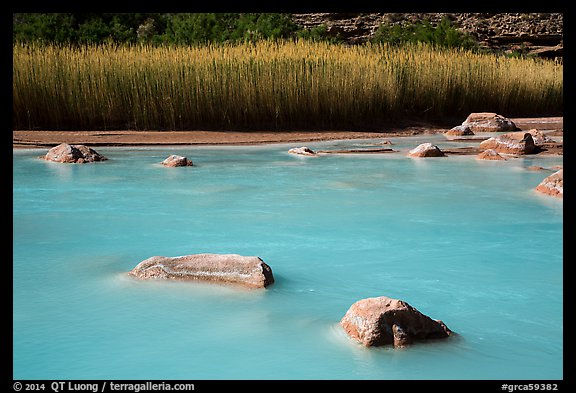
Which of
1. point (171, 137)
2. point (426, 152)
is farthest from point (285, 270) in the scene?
point (171, 137)

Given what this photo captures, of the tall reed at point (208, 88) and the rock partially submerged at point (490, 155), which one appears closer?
the rock partially submerged at point (490, 155)

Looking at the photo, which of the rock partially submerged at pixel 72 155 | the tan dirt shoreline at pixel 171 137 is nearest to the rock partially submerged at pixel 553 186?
the rock partially submerged at pixel 72 155

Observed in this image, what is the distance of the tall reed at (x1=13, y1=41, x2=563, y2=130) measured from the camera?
9219mm

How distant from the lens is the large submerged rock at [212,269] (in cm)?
303

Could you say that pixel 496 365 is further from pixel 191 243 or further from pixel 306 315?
pixel 191 243

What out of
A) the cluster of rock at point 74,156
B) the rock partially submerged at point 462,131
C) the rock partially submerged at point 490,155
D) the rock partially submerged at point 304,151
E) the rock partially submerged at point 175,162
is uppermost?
the cluster of rock at point 74,156

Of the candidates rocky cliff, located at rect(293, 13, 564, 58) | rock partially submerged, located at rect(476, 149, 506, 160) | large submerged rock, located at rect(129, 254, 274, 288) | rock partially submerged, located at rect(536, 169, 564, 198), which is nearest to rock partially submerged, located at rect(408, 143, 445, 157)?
rock partially submerged, located at rect(476, 149, 506, 160)

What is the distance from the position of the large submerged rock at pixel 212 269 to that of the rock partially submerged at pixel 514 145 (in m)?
5.01

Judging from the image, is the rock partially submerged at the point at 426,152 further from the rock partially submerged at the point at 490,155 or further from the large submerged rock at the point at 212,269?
the large submerged rock at the point at 212,269

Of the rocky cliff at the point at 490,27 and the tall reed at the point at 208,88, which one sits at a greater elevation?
the rocky cliff at the point at 490,27

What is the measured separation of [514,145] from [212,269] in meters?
5.20

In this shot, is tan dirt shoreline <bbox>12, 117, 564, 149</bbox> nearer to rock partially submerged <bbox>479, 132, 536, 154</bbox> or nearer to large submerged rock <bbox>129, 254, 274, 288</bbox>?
Answer: rock partially submerged <bbox>479, 132, 536, 154</bbox>
